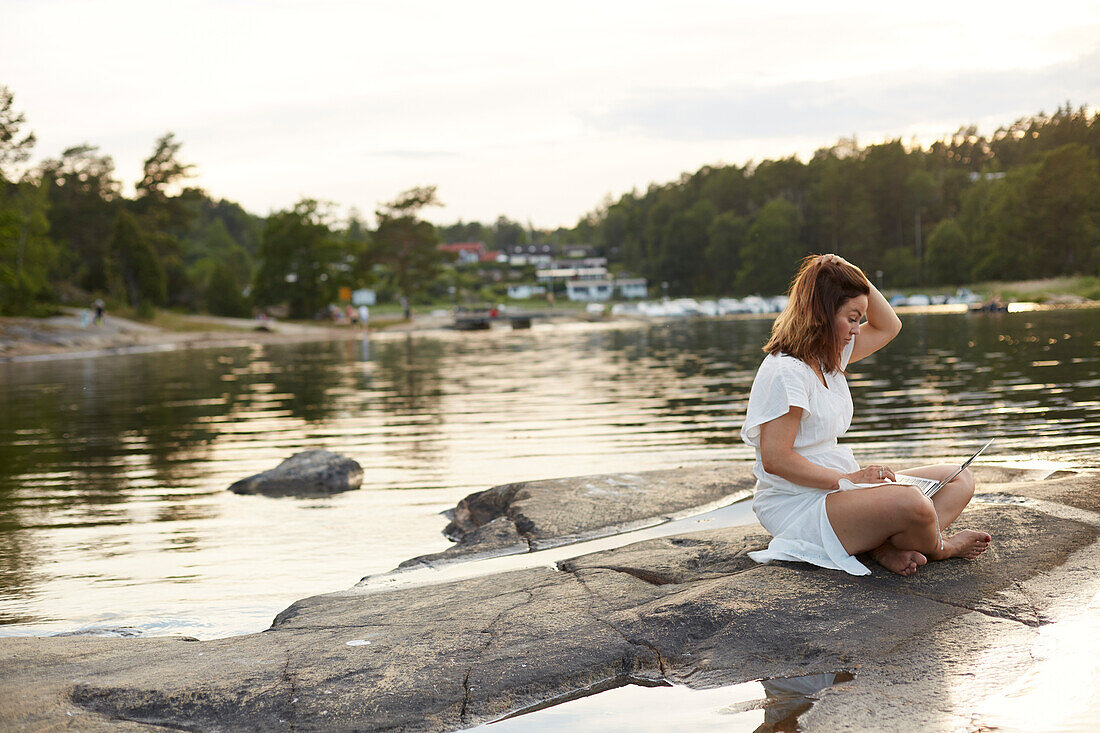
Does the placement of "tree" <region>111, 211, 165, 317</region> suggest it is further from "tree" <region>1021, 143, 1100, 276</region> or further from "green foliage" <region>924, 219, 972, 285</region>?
"tree" <region>1021, 143, 1100, 276</region>

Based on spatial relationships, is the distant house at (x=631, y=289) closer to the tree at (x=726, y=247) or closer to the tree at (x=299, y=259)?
the tree at (x=726, y=247)

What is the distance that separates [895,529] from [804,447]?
2.02ft

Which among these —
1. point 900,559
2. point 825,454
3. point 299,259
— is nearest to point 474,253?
point 299,259

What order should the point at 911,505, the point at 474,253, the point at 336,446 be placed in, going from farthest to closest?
1. the point at 474,253
2. the point at 336,446
3. the point at 911,505

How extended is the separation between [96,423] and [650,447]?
38.1 feet

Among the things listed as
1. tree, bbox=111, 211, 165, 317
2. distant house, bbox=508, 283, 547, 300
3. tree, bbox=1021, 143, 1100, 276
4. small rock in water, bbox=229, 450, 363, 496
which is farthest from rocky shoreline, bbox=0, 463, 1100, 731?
distant house, bbox=508, 283, 547, 300

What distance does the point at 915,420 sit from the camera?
14.1 m

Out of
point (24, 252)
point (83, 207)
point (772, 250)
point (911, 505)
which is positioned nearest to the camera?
point (911, 505)

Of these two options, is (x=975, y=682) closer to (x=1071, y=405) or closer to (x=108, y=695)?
(x=108, y=695)

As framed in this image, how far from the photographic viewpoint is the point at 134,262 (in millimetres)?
66312

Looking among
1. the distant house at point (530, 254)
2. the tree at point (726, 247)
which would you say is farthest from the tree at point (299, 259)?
the distant house at point (530, 254)

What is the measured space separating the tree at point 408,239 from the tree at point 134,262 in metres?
27.6

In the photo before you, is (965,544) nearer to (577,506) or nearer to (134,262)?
(577,506)

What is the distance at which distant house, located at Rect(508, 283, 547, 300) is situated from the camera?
14430 cm
